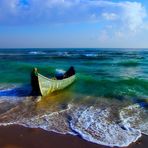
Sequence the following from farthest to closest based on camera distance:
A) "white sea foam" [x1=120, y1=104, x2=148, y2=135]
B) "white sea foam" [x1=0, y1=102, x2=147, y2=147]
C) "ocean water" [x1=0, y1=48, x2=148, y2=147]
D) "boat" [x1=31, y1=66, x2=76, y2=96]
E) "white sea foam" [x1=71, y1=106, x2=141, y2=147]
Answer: "boat" [x1=31, y1=66, x2=76, y2=96] < "white sea foam" [x1=120, y1=104, x2=148, y2=135] < "ocean water" [x1=0, y1=48, x2=148, y2=147] < "white sea foam" [x1=0, y1=102, x2=147, y2=147] < "white sea foam" [x1=71, y1=106, x2=141, y2=147]

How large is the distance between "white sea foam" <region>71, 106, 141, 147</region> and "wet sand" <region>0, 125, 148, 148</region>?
332 mm

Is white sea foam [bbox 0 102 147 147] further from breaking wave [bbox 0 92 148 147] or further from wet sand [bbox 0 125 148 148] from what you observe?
wet sand [bbox 0 125 148 148]

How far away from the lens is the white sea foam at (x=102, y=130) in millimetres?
9062

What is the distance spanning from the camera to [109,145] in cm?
870

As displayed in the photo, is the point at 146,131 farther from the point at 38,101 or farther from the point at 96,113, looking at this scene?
the point at 38,101

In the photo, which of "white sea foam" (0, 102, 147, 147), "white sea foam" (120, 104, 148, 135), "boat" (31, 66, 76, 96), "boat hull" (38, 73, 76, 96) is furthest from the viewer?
"boat hull" (38, 73, 76, 96)

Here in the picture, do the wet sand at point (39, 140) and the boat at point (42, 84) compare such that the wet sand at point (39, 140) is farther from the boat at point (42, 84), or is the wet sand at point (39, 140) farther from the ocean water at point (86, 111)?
the boat at point (42, 84)

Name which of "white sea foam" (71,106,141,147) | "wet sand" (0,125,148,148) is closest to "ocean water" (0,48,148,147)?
"white sea foam" (71,106,141,147)

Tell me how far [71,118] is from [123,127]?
85.2 inches

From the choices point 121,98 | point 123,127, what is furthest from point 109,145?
point 121,98

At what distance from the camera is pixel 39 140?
8.82 meters

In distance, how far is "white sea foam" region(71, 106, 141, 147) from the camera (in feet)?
29.7

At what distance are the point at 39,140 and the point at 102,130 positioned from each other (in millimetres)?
2421

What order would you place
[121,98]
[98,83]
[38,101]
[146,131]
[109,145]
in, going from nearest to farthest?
[109,145], [146,131], [38,101], [121,98], [98,83]
